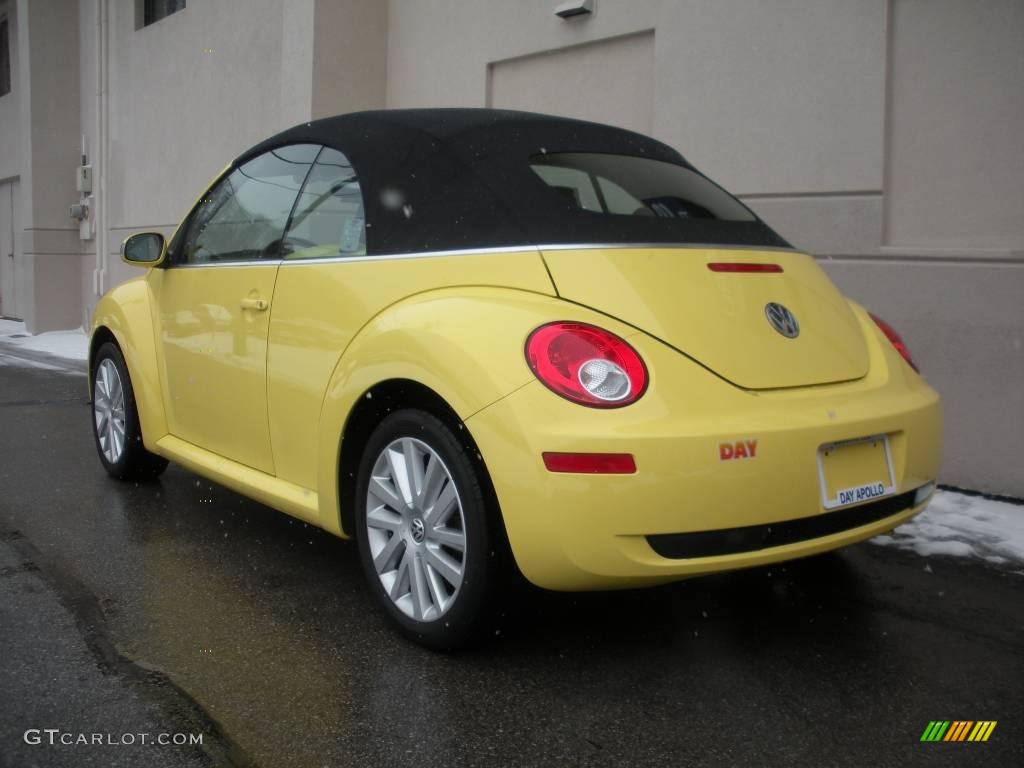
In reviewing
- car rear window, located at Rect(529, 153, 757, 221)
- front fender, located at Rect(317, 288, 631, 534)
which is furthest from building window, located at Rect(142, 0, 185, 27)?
front fender, located at Rect(317, 288, 631, 534)

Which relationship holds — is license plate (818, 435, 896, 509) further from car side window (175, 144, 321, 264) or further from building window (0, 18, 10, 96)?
building window (0, 18, 10, 96)

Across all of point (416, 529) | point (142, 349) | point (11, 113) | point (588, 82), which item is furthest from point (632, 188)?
point (11, 113)

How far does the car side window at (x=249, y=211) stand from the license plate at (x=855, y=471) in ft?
6.80

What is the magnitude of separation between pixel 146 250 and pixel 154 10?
1083 cm

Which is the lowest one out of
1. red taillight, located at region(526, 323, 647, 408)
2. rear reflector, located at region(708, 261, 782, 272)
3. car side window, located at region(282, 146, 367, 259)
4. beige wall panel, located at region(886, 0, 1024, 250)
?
red taillight, located at region(526, 323, 647, 408)

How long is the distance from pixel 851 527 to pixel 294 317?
1908 millimetres

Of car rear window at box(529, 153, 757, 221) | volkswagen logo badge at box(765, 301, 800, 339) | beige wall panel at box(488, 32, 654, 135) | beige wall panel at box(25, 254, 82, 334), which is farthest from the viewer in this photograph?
beige wall panel at box(25, 254, 82, 334)

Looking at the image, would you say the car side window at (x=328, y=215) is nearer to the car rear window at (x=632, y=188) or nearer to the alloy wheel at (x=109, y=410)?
the car rear window at (x=632, y=188)

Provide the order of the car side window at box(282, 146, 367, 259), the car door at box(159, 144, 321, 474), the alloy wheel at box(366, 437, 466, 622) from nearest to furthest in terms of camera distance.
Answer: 1. the alloy wheel at box(366, 437, 466, 622)
2. the car side window at box(282, 146, 367, 259)
3. the car door at box(159, 144, 321, 474)

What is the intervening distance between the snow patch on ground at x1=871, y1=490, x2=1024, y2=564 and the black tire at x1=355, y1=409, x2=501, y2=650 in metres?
2.19

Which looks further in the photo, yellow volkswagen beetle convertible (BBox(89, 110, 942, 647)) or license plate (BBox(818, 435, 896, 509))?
license plate (BBox(818, 435, 896, 509))

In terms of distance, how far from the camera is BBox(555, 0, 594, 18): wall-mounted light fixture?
7.19 meters

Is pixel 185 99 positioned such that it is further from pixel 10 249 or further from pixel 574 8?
pixel 10 249

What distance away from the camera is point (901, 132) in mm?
5426
